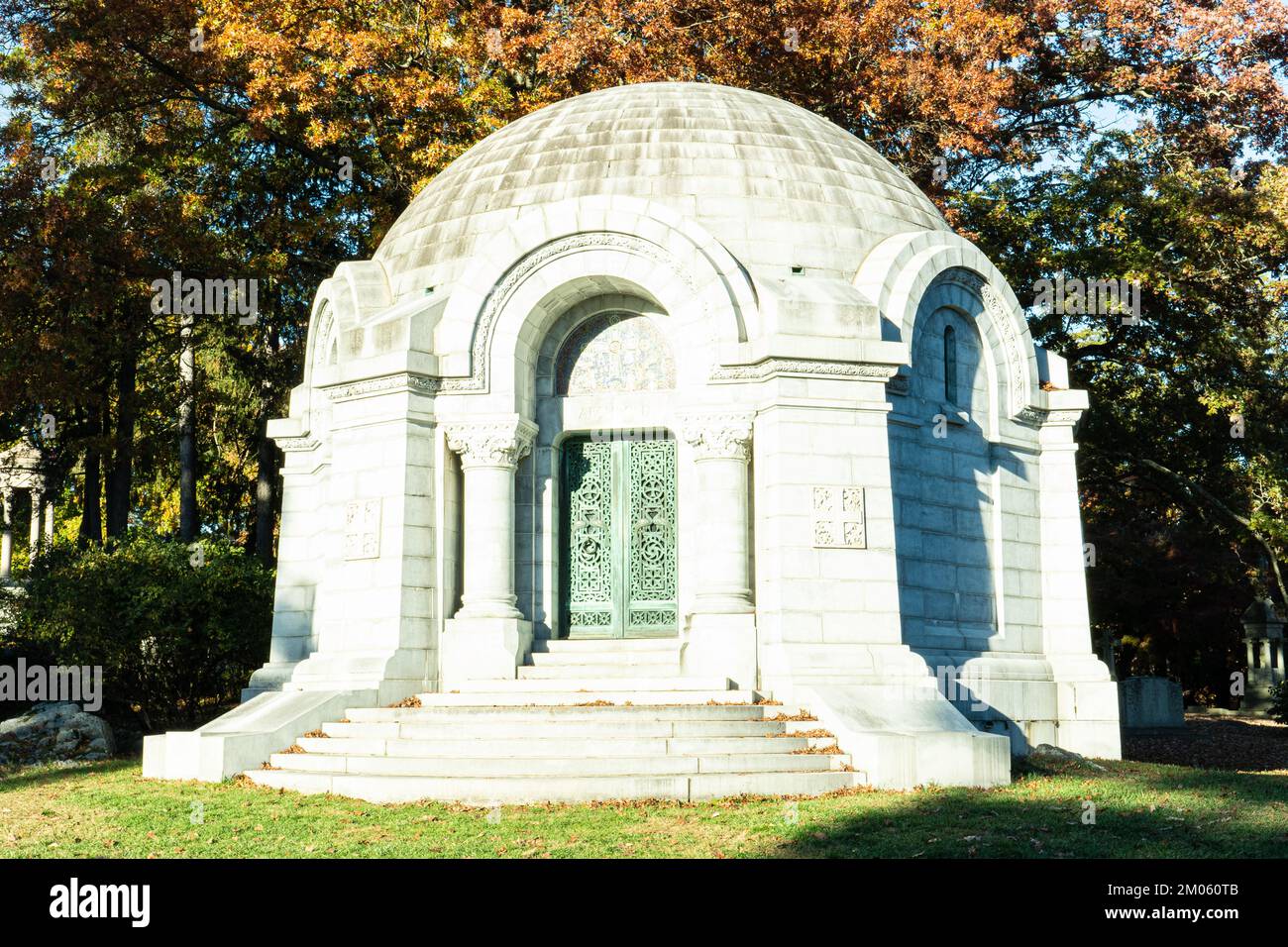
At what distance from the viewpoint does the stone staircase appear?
13.6 metres

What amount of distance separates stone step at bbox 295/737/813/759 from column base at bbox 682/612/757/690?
6.92ft

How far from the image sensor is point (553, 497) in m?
18.9

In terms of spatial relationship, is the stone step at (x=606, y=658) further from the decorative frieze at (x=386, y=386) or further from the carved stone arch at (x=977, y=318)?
the carved stone arch at (x=977, y=318)

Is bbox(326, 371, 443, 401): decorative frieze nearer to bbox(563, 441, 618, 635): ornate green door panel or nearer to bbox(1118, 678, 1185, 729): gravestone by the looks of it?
bbox(563, 441, 618, 635): ornate green door panel

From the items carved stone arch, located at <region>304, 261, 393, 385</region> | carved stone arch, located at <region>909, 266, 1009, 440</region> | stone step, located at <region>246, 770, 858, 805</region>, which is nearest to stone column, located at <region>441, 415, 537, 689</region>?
carved stone arch, located at <region>304, 261, 393, 385</region>

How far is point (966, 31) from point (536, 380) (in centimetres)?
1555

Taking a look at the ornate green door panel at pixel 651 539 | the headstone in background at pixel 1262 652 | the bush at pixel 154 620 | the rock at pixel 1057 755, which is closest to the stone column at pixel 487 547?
the ornate green door panel at pixel 651 539

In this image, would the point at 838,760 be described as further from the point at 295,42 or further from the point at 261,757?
the point at 295,42

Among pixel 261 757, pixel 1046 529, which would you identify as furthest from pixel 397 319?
pixel 1046 529

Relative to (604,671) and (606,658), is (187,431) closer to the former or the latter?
(606,658)

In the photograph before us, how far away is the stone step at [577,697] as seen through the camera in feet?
52.2

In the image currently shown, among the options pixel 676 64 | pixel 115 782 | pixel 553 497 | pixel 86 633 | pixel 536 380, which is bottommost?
pixel 115 782

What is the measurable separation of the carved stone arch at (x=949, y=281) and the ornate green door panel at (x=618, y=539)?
3.57m

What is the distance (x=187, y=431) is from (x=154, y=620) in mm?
10989
